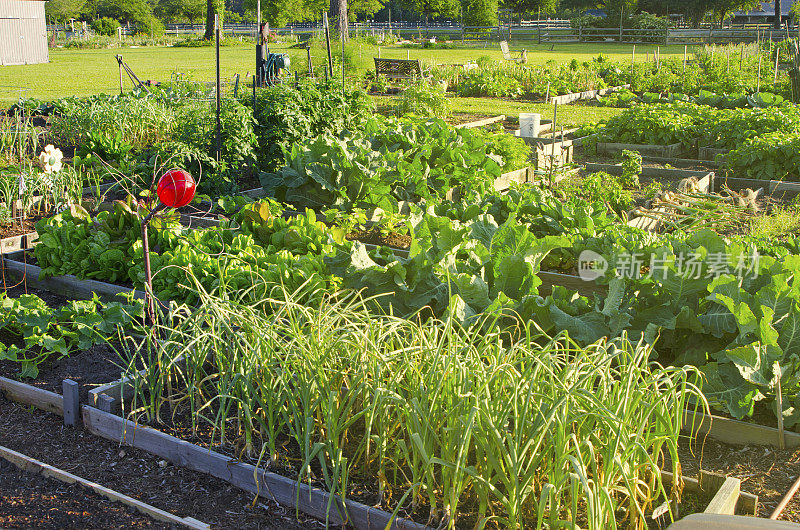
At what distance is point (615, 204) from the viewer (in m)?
6.79

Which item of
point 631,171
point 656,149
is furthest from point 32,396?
point 656,149

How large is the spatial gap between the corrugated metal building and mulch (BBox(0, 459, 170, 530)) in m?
31.1

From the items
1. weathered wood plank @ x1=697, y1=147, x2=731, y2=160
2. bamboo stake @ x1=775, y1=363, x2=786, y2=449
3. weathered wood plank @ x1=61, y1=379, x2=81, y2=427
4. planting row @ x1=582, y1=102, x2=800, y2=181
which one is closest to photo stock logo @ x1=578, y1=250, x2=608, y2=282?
bamboo stake @ x1=775, y1=363, x2=786, y2=449

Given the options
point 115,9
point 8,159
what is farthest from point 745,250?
point 115,9

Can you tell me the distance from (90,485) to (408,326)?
1.47 m

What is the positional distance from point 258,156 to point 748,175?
555 centimetres

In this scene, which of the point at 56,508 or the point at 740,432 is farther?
the point at 740,432

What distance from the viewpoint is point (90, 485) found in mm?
2783

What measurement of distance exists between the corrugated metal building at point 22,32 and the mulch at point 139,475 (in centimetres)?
3054

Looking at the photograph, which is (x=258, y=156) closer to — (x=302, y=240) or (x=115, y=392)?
(x=302, y=240)

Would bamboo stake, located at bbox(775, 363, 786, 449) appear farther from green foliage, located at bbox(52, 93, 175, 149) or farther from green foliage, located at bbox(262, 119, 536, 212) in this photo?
green foliage, located at bbox(52, 93, 175, 149)

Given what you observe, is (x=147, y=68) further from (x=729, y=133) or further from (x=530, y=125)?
(x=729, y=133)

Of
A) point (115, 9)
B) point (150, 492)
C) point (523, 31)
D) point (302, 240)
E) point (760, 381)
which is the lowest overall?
point (150, 492)

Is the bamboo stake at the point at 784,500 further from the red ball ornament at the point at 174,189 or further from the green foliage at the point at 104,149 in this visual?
the green foliage at the point at 104,149
